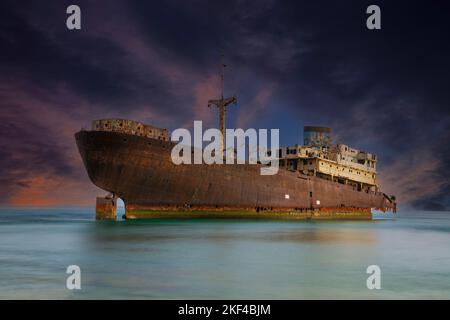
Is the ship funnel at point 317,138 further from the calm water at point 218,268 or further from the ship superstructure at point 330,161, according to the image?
the calm water at point 218,268

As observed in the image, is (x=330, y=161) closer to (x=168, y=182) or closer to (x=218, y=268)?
(x=168, y=182)

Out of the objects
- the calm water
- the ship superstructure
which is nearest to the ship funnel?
the ship superstructure

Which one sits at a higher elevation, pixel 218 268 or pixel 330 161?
pixel 330 161

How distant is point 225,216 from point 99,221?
35.4ft

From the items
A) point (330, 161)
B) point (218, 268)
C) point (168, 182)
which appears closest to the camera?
point (218, 268)

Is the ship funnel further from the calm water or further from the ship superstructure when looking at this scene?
the calm water

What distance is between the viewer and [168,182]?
101 ft

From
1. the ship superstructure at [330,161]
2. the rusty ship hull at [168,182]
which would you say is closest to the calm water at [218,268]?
the rusty ship hull at [168,182]

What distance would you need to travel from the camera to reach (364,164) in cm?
5538

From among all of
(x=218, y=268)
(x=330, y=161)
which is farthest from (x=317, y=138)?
(x=218, y=268)

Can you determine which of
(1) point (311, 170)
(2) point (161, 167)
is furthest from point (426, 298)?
(1) point (311, 170)

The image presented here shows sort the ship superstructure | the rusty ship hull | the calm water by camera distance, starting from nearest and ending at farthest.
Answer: the calm water < the rusty ship hull < the ship superstructure

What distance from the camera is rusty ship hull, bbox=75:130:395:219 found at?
29.8 meters

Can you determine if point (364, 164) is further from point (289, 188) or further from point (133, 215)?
point (133, 215)
